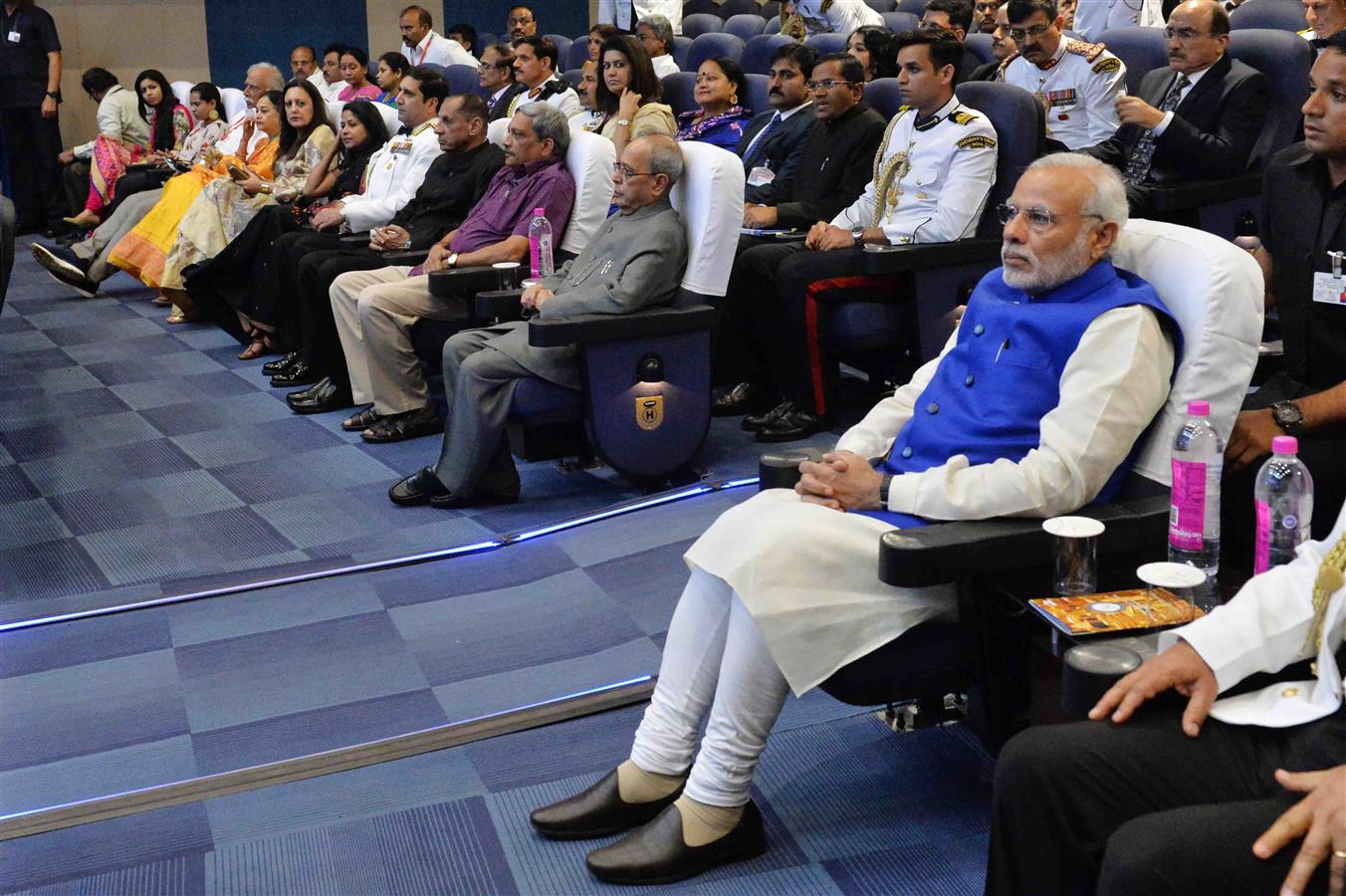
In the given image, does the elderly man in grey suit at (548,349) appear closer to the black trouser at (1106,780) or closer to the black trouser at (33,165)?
the black trouser at (1106,780)

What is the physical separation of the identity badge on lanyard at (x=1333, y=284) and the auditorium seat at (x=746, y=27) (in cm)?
549

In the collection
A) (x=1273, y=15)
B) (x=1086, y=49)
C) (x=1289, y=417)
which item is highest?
(x=1273, y=15)

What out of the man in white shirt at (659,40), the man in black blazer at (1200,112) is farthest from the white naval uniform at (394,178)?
the man in black blazer at (1200,112)

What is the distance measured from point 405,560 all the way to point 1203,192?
7.32 feet

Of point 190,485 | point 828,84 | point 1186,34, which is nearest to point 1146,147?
point 1186,34

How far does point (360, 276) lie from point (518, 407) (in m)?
1.27

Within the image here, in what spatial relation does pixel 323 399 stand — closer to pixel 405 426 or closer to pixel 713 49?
pixel 405 426

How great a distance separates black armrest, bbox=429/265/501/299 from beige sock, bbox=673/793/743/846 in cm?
243

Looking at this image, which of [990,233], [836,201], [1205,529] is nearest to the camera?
[1205,529]

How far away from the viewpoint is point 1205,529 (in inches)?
72.0

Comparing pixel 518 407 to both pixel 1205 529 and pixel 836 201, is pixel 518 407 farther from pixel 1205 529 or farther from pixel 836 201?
pixel 1205 529

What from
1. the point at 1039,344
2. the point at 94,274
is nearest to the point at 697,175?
the point at 1039,344

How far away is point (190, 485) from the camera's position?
3.91 metres

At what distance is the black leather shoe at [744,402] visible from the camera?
4230mm
